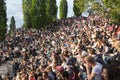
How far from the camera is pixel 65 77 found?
1850cm

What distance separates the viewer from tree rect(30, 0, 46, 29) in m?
116

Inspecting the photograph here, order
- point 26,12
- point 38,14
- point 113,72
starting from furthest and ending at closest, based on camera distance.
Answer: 1. point 26,12
2. point 38,14
3. point 113,72

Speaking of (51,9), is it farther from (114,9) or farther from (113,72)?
(113,72)

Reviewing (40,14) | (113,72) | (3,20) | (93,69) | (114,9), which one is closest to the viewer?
(113,72)

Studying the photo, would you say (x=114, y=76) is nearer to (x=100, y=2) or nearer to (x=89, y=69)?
(x=89, y=69)

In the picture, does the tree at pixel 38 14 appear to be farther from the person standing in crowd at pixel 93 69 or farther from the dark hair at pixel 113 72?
the dark hair at pixel 113 72

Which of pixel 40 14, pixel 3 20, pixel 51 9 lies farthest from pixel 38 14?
pixel 3 20

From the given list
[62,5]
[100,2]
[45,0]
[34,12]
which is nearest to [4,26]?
[34,12]

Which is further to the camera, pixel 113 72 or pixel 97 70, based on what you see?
pixel 97 70

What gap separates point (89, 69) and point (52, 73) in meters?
3.82

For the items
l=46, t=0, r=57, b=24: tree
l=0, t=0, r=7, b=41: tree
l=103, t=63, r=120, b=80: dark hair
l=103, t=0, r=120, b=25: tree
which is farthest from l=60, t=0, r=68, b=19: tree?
l=103, t=63, r=120, b=80: dark hair

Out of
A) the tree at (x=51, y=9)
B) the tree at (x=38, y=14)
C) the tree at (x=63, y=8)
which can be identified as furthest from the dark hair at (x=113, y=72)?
the tree at (x=63, y=8)

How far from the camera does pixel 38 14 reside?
118 m

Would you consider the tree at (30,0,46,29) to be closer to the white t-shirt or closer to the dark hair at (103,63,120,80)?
the white t-shirt
